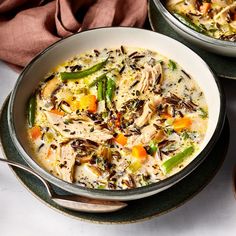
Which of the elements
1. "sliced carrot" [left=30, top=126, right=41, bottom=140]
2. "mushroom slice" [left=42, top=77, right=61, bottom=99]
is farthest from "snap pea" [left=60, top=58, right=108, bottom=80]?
"sliced carrot" [left=30, top=126, right=41, bottom=140]

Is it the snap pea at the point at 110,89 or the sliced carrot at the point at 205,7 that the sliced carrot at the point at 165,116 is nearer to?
the snap pea at the point at 110,89

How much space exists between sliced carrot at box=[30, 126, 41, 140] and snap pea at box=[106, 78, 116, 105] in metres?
0.29

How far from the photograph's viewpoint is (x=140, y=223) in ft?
7.36

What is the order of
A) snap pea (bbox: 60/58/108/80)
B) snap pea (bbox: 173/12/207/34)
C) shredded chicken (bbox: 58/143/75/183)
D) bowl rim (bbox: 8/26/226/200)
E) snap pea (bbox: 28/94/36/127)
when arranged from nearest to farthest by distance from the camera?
1. bowl rim (bbox: 8/26/226/200)
2. shredded chicken (bbox: 58/143/75/183)
3. snap pea (bbox: 28/94/36/127)
4. snap pea (bbox: 60/58/108/80)
5. snap pea (bbox: 173/12/207/34)

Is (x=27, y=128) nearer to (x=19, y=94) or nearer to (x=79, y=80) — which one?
(x=19, y=94)

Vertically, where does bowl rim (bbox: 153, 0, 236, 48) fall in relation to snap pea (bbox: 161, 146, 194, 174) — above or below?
above

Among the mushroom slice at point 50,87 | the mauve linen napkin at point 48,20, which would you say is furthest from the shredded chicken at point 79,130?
the mauve linen napkin at point 48,20

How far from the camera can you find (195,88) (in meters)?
2.41

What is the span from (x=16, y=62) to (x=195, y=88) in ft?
2.74

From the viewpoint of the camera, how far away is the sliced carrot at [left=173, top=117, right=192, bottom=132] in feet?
7.40

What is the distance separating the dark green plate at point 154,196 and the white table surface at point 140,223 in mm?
179

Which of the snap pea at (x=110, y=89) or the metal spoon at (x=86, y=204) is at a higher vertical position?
the snap pea at (x=110, y=89)

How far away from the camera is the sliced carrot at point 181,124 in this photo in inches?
88.8

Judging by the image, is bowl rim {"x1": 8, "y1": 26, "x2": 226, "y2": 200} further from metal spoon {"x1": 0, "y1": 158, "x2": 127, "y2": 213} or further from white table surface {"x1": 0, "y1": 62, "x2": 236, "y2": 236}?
white table surface {"x1": 0, "y1": 62, "x2": 236, "y2": 236}
